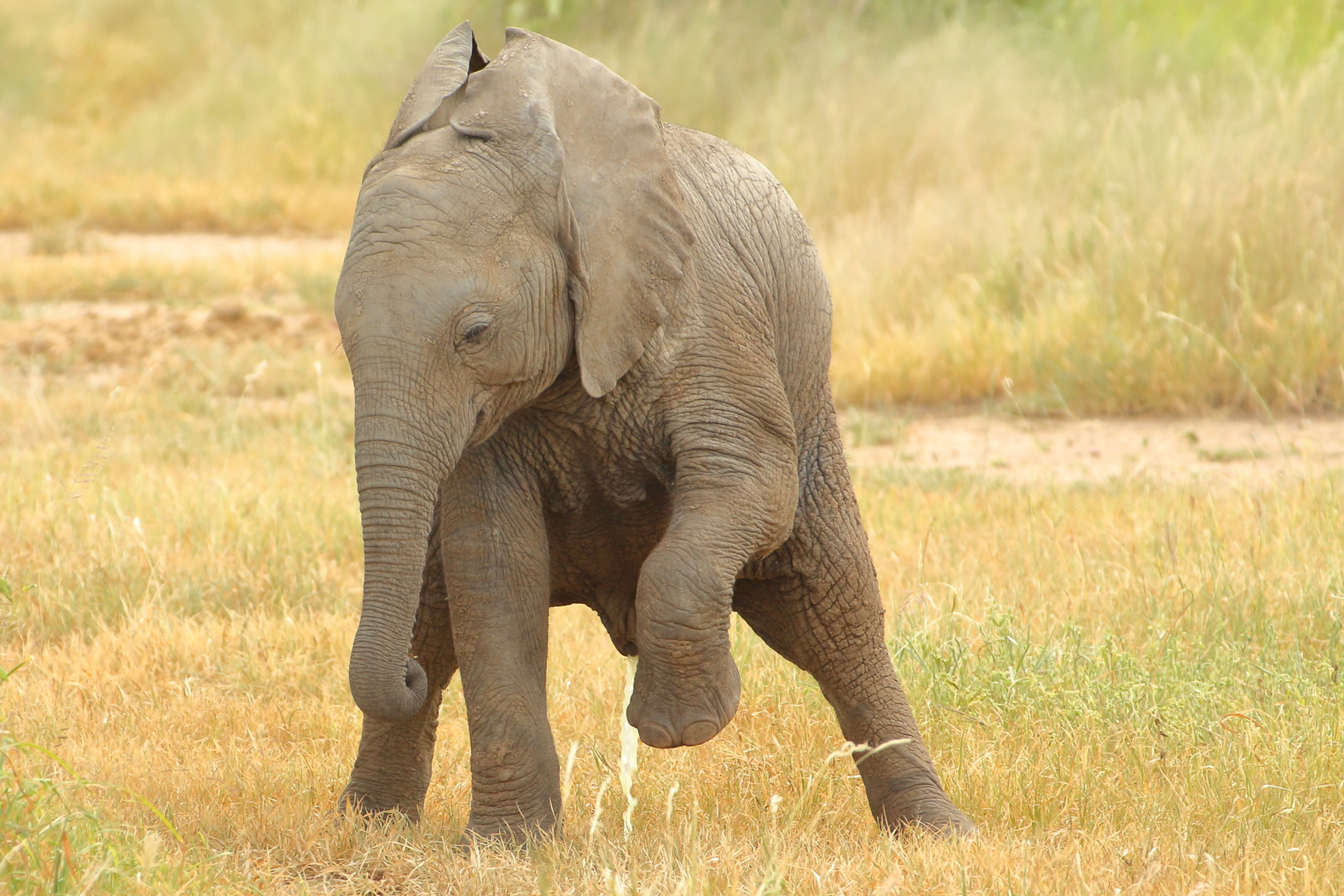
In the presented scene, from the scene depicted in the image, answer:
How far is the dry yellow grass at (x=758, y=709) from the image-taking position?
12.3 feet

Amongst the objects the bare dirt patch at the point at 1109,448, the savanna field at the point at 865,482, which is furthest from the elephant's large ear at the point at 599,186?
the bare dirt patch at the point at 1109,448

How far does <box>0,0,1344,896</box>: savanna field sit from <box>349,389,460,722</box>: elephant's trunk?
52 centimetres

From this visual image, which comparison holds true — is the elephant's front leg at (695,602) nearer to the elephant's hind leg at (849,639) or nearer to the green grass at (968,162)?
the elephant's hind leg at (849,639)

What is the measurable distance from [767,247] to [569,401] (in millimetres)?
657

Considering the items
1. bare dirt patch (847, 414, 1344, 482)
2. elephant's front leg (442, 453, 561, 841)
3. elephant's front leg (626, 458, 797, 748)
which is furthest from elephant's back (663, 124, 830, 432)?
bare dirt patch (847, 414, 1344, 482)

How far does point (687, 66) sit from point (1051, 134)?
4.58 metres

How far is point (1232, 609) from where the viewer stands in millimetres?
5633

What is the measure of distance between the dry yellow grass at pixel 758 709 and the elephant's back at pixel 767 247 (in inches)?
40.4

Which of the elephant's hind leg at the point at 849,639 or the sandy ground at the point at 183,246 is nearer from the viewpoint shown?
the elephant's hind leg at the point at 849,639

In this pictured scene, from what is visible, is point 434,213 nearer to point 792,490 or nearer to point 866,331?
point 792,490

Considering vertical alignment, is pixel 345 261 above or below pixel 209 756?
above

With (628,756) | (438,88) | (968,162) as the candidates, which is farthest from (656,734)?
(968,162)

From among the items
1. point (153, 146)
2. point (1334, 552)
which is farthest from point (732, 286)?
point (153, 146)

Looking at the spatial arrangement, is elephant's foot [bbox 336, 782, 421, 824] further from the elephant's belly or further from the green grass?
the green grass
